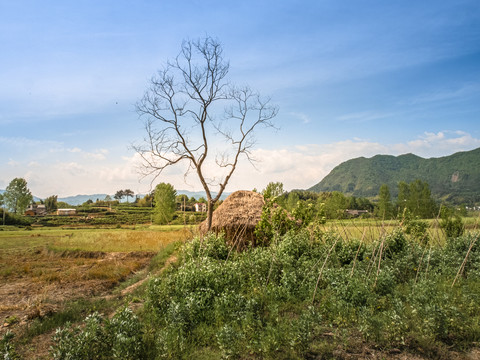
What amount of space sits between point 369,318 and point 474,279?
5621mm

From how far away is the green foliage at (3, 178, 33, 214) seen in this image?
304 ft

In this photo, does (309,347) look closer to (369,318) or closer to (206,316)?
(369,318)

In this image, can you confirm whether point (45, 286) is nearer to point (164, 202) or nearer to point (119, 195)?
point (164, 202)

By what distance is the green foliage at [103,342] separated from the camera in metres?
5.21

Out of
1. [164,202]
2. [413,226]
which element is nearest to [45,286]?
[413,226]

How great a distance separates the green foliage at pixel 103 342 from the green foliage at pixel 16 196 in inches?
4111

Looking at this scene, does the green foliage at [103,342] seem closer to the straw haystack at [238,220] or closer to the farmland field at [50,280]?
the farmland field at [50,280]

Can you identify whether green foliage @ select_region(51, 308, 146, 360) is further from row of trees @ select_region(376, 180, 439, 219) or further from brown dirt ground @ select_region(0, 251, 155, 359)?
row of trees @ select_region(376, 180, 439, 219)

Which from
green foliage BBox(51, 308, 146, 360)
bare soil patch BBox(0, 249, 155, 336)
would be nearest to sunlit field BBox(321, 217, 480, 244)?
green foliage BBox(51, 308, 146, 360)

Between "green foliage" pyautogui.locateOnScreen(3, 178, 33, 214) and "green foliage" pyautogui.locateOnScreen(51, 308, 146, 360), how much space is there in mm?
104418

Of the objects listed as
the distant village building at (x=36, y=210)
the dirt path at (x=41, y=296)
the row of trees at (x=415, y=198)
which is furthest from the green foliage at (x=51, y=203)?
the dirt path at (x=41, y=296)

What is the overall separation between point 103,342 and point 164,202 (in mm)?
49583

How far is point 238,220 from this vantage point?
1306 cm

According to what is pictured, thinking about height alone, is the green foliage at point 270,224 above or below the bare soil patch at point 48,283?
above
